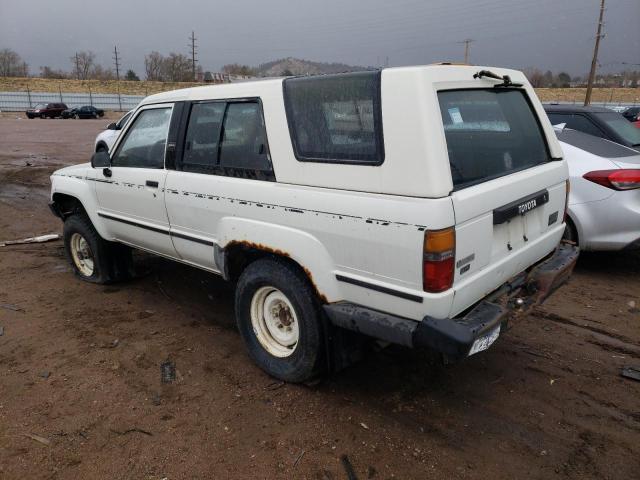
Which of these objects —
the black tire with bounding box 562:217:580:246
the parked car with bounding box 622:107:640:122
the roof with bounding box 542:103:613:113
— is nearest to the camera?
the black tire with bounding box 562:217:580:246

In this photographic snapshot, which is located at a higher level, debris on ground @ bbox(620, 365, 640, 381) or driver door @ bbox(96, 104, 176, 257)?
driver door @ bbox(96, 104, 176, 257)

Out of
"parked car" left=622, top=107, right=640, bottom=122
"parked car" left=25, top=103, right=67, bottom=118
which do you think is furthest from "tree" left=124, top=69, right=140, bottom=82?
"parked car" left=622, top=107, right=640, bottom=122

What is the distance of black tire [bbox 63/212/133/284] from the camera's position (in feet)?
16.5

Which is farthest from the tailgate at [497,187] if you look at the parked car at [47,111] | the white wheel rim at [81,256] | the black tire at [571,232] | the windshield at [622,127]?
Result: the parked car at [47,111]

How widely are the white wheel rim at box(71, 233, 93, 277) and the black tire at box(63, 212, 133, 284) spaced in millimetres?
33

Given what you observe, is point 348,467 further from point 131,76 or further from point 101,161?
point 131,76

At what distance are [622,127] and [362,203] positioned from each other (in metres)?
5.43

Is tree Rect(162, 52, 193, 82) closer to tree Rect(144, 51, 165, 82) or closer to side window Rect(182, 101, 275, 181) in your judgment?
tree Rect(144, 51, 165, 82)

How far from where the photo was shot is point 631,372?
3535mm

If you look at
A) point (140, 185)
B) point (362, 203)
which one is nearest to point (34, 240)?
point (140, 185)

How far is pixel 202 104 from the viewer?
3742 millimetres

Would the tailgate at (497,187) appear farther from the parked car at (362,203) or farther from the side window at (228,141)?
the side window at (228,141)

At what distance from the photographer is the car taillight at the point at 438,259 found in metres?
2.42

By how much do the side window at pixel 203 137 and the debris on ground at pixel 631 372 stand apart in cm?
325
